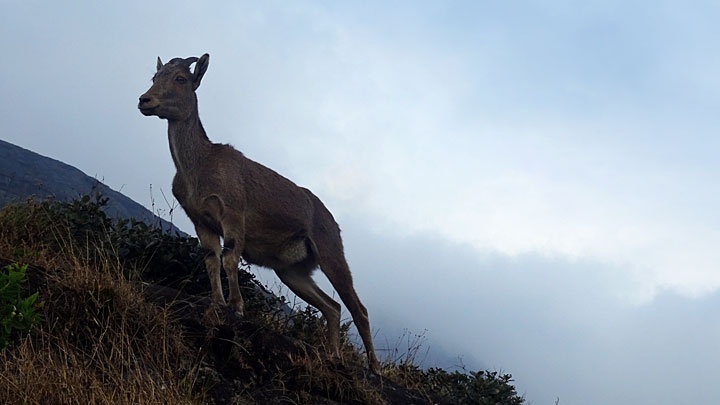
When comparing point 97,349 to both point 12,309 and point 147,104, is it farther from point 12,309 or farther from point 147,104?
point 147,104

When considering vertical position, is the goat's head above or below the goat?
above

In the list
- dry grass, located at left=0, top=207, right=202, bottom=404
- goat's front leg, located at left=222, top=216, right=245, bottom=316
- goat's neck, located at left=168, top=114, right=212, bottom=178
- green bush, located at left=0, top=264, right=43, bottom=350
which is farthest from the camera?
goat's neck, located at left=168, top=114, right=212, bottom=178

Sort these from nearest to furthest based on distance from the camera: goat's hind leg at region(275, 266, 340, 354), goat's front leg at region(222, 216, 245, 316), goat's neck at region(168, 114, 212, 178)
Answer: goat's front leg at region(222, 216, 245, 316) < goat's neck at region(168, 114, 212, 178) < goat's hind leg at region(275, 266, 340, 354)

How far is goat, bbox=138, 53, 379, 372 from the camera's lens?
305 inches

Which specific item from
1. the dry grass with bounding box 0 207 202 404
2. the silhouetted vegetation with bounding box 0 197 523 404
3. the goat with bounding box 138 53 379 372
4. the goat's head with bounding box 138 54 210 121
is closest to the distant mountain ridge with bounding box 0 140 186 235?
the silhouetted vegetation with bounding box 0 197 523 404

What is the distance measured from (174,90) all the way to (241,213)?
60.7 inches

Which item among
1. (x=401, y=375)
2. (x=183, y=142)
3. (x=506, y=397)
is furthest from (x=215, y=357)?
(x=506, y=397)

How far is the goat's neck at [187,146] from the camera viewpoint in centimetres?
803

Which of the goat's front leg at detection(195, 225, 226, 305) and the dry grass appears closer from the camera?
the dry grass

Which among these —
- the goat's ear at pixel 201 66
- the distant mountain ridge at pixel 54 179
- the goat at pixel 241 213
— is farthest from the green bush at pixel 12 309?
the distant mountain ridge at pixel 54 179

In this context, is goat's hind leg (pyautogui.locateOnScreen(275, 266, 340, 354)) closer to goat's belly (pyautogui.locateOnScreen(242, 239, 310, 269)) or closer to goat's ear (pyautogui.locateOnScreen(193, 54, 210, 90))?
goat's belly (pyautogui.locateOnScreen(242, 239, 310, 269))

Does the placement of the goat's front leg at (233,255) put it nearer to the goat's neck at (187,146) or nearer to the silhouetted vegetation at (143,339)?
the silhouetted vegetation at (143,339)

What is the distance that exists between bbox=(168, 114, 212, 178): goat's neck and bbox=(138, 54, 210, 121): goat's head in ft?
0.32

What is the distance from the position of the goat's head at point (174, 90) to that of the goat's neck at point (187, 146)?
99 mm
